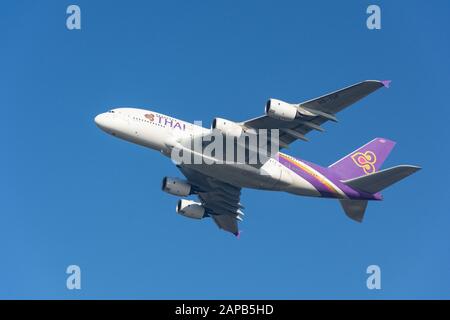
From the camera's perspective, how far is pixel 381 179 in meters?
56.7

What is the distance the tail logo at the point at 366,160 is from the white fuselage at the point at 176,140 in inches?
220

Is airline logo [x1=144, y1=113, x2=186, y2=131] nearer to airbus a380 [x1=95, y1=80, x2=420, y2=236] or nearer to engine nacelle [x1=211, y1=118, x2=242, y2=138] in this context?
airbus a380 [x1=95, y1=80, x2=420, y2=236]

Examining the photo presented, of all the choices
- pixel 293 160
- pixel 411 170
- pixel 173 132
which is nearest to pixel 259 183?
pixel 293 160

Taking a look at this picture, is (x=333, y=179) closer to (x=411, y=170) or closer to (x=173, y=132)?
(x=411, y=170)

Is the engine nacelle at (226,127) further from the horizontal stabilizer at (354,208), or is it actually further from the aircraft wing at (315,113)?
the horizontal stabilizer at (354,208)

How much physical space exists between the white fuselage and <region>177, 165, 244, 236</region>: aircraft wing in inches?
147

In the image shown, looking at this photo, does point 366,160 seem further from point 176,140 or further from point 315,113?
point 176,140

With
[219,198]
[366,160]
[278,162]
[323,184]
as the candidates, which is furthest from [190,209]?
[366,160]

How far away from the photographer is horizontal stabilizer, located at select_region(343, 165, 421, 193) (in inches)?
2140

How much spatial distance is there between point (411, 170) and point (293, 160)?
934 cm

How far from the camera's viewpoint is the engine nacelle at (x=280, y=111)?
175ft

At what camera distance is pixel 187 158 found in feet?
187

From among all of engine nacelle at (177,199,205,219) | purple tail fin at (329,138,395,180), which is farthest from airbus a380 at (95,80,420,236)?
engine nacelle at (177,199,205,219)

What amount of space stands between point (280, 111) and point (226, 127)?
4026 millimetres
